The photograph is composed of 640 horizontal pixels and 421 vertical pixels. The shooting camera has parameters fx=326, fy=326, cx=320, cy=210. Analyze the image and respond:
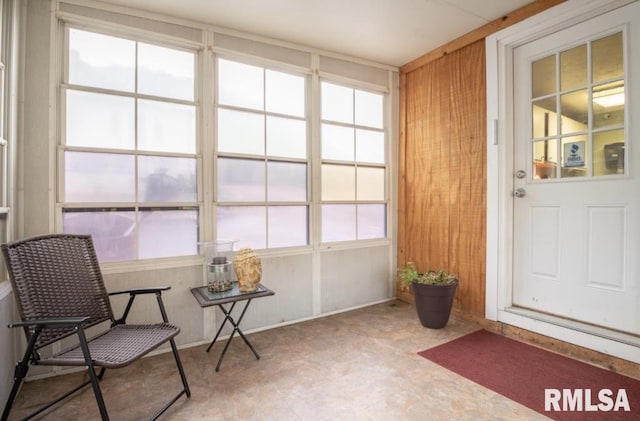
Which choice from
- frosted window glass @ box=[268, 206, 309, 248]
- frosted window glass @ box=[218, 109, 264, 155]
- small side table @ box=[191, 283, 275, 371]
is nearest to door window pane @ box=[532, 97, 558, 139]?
frosted window glass @ box=[268, 206, 309, 248]

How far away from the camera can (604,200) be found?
223cm

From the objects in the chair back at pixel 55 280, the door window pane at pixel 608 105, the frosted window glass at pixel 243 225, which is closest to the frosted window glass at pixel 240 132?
the frosted window glass at pixel 243 225

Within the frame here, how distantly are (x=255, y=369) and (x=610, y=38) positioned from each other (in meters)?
3.30

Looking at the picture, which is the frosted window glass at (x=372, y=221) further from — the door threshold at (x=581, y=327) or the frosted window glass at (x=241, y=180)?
the door threshold at (x=581, y=327)

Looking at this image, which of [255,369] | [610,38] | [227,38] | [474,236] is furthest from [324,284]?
[610,38]

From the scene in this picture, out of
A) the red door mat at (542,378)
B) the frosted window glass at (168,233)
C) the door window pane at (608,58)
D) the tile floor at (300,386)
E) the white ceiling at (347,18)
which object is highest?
the white ceiling at (347,18)

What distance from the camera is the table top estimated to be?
7.05 ft

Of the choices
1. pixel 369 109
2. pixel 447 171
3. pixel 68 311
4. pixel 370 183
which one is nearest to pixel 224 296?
pixel 68 311

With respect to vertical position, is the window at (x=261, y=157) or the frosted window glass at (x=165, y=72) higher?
the frosted window glass at (x=165, y=72)

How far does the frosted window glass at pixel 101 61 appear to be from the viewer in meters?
2.28

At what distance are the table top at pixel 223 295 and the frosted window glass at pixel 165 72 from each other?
153 cm

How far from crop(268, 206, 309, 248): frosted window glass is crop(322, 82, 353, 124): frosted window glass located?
98 cm

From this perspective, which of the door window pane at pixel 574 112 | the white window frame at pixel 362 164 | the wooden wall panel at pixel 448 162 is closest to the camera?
the door window pane at pixel 574 112

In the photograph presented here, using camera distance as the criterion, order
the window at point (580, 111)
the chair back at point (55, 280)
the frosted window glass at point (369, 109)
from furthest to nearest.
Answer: the frosted window glass at point (369, 109), the window at point (580, 111), the chair back at point (55, 280)
